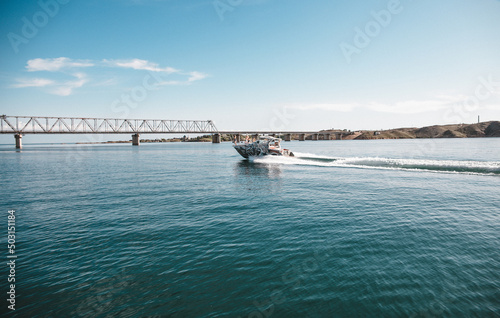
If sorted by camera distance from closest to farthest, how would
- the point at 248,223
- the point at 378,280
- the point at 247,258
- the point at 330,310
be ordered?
the point at 330,310, the point at 378,280, the point at 247,258, the point at 248,223

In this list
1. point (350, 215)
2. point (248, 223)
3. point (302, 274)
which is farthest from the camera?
point (350, 215)

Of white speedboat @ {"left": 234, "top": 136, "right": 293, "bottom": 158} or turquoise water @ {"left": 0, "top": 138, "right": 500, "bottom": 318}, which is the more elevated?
white speedboat @ {"left": 234, "top": 136, "right": 293, "bottom": 158}

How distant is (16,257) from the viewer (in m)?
A: 11.7

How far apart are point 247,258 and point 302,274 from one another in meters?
2.66

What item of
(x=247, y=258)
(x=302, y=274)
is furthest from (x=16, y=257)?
(x=302, y=274)

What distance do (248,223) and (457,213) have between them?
15617 millimetres

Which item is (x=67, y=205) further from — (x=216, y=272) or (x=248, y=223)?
(x=216, y=272)

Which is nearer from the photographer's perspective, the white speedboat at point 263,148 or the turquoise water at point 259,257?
the turquoise water at point 259,257

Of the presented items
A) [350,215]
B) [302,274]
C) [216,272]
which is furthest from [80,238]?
[350,215]

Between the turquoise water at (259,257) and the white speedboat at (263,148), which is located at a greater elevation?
the white speedboat at (263,148)

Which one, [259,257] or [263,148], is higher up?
[263,148]

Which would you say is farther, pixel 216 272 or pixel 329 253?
pixel 329 253

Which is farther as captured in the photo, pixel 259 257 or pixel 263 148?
pixel 263 148

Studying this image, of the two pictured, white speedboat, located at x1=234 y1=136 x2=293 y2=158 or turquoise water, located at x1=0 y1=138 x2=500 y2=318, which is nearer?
turquoise water, located at x1=0 y1=138 x2=500 y2=318
